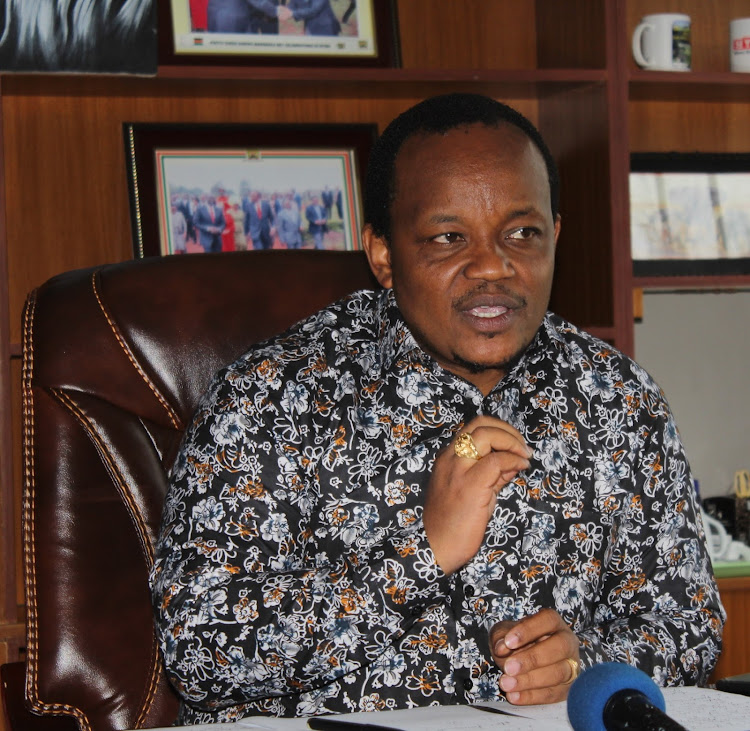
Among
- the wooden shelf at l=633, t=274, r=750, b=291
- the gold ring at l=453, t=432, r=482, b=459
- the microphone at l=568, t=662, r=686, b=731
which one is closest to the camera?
the microphone at l=568, t=662, r=686, b=731

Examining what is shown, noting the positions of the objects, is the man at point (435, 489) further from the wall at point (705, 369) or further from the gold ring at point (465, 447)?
the wall at point (705, 369)

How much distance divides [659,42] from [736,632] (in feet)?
4.19

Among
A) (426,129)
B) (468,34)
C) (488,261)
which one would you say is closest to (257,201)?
(468,34)

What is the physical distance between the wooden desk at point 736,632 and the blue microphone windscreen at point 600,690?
165 centimetres

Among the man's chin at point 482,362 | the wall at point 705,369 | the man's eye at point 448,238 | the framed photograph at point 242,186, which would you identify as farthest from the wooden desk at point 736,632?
the man's eye at point 448,238

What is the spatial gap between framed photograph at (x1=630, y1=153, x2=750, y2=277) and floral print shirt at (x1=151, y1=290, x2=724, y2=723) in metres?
1.01

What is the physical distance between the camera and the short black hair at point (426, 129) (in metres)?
1.44

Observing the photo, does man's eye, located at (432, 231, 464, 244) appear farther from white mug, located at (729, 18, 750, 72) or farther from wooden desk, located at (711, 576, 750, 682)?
white mug, located at (729, 18, 750, 72)

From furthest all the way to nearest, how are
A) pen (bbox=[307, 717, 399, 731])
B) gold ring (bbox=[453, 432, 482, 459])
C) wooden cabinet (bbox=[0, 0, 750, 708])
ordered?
wooden cabinet (bbox=[0, 0, 750, 708]) → gold ring (bbox=[453, 432, 482, 459]) → pen (bbox=[307, 717, 399, 731])

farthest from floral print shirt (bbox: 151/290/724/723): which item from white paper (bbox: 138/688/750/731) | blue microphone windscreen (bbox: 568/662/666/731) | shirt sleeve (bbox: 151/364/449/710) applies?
blue microphone windscreen (bbox: 568/662/666/731)

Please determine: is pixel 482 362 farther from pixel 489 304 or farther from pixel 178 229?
pixel 178 229

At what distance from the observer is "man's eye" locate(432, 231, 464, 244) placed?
4.60ft

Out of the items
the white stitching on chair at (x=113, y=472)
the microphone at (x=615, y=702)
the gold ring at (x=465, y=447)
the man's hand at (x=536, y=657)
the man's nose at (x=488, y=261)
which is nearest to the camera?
the microphone at (x=615, y=702)

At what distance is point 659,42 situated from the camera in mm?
2406
